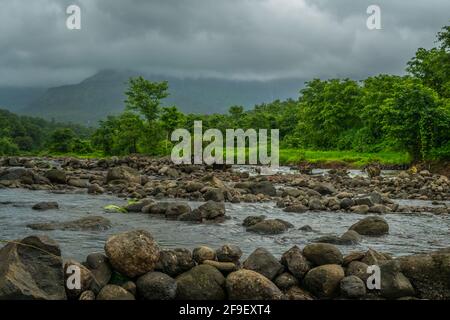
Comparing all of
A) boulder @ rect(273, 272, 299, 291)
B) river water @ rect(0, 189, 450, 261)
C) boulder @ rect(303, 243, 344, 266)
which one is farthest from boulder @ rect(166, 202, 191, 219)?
boulder @ rect(273, 272, 299, 291)

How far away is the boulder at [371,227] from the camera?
51.6ft

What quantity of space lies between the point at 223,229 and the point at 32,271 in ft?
29.1

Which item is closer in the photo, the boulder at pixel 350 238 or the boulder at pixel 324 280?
the boulder at pixel 324 280

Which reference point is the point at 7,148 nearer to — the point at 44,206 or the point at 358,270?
the point at 44,206

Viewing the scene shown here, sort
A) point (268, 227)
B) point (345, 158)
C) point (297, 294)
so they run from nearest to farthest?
point (297, 294) → point (268, 227) → point (345, 158)

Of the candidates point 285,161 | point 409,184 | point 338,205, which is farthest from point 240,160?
point 338,205

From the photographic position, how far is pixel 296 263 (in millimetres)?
9617

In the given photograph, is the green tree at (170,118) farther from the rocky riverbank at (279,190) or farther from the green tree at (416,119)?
the rocky riverbank at (279,190)

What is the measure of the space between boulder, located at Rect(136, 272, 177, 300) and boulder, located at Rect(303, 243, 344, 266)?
2980 millimetres

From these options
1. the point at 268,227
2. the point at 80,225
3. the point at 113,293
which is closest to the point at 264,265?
the point at 113,293

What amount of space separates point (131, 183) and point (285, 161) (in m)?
37.1

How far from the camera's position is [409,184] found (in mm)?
31375

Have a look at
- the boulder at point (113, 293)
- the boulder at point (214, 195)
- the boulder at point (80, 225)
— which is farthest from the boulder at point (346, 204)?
the boulder at point (113, 293)

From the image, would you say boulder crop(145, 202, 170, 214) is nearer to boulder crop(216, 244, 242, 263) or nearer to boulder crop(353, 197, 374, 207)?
boulder crop(353, 197, 374, 207)
